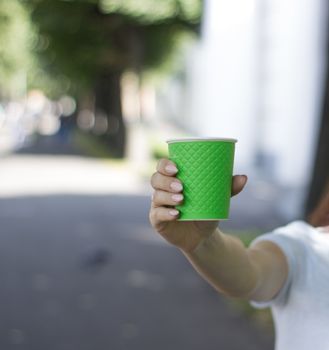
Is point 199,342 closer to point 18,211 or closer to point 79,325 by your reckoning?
point 79,325

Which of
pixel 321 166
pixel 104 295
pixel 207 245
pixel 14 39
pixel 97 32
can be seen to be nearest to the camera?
pixel 207 245

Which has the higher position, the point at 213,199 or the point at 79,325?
the point at 213,199

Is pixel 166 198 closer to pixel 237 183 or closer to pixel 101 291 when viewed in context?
pixel 237 183

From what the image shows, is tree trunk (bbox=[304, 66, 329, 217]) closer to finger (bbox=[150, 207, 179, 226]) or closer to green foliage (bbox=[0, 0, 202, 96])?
finger (bbox=[150, 207, 179, 226])

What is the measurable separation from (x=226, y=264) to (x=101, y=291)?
5.80 metres

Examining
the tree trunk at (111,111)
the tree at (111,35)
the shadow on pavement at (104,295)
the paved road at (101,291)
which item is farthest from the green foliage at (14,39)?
the shadow on pavement at (104,295)

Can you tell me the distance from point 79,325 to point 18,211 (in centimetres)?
749

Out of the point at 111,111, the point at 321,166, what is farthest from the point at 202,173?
the point at 111,111

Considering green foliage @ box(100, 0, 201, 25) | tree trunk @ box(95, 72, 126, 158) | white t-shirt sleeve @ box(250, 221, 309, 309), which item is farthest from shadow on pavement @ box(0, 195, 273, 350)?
tree trunk @ box(95, 72, 126, 158)

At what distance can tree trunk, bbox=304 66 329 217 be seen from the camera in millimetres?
7680

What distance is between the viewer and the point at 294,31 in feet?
55.9

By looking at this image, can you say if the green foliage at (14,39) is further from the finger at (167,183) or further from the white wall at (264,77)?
the finger at (167,183)

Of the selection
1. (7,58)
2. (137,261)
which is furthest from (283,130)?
(7,58)

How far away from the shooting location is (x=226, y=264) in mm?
1839
